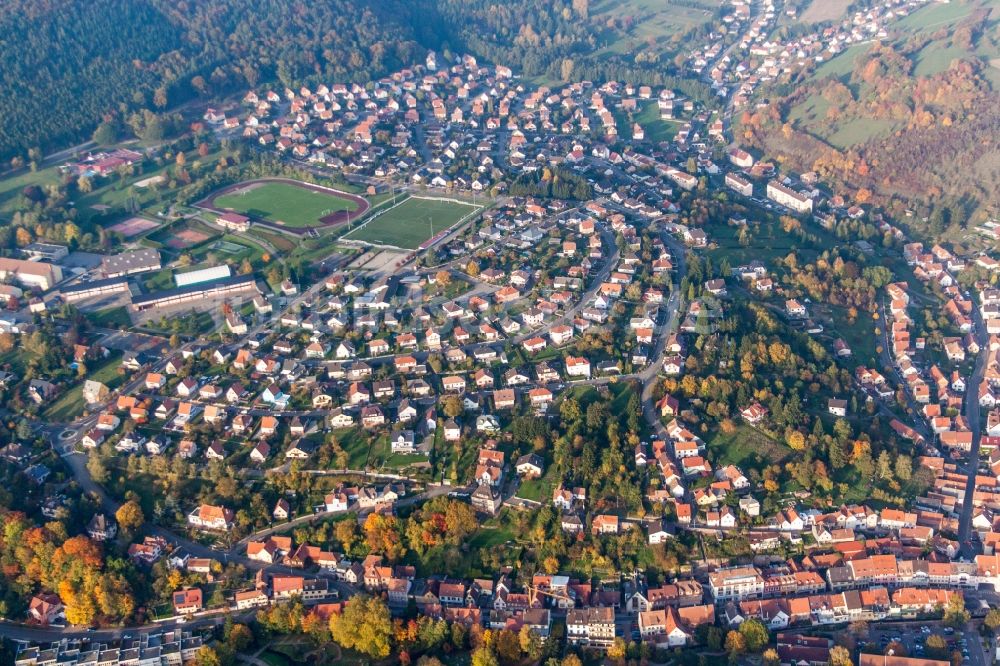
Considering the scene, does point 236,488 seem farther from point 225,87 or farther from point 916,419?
point 225,87

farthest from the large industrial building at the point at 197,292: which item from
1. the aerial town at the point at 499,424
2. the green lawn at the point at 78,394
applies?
the green lawn at the point at 78,394

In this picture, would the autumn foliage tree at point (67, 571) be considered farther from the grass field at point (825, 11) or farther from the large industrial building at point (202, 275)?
the grass field at point (825, 11)

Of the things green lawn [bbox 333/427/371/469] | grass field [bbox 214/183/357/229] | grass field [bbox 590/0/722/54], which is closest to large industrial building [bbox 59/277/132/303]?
grass field [bbox 214/183/357/229]

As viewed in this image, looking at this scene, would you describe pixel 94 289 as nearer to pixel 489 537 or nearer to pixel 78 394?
pixel 78 394

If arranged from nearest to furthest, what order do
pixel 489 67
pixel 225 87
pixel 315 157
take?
pixel 315 157 → pixel 225 87 → pixel 489 67

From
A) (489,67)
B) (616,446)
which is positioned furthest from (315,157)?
(616,446)

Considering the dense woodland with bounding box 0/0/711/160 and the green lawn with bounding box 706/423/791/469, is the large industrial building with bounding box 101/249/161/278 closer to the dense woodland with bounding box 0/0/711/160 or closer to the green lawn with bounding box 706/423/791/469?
the dense woodland with bounding box 0/0/711/160

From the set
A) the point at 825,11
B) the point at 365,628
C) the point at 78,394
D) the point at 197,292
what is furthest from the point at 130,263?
the point at 825,11
